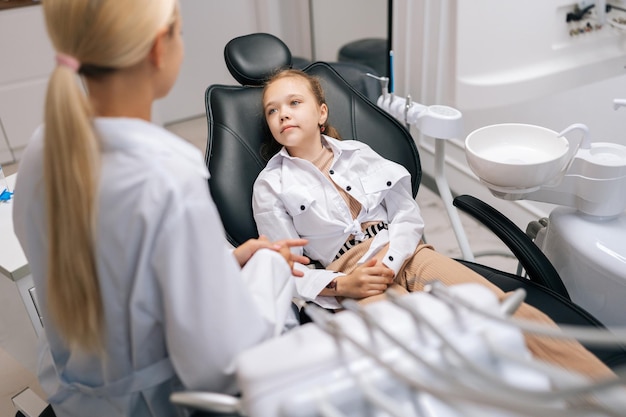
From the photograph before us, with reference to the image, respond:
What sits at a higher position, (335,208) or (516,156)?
(516,156)

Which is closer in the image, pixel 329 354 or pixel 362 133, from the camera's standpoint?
pixel 329 354

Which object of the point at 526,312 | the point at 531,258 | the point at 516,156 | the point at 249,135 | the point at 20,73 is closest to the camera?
the point at 526,312

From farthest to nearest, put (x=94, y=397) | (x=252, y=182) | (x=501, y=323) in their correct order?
(x=252, y=182) → (x=94, y=397) → (x=501, y=323)

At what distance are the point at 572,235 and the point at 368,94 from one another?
72 centimetres

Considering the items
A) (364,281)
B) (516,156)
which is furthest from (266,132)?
(516,156)

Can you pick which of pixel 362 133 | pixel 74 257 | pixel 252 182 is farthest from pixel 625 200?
pixel 74 257

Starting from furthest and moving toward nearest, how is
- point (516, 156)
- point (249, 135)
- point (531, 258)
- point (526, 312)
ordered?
point (249, 135)
point (516, 156)
point (531, 258)
point (526, 312)

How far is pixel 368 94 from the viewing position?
5.72 feet

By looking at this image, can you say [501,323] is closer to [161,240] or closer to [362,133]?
[161,240]

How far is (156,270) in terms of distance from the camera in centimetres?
81

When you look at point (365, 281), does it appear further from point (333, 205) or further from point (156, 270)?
point (156, 270)

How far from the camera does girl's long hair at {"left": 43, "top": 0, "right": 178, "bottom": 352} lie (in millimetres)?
771

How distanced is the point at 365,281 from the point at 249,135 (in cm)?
54

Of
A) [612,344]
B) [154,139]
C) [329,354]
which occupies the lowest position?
[612,344]
